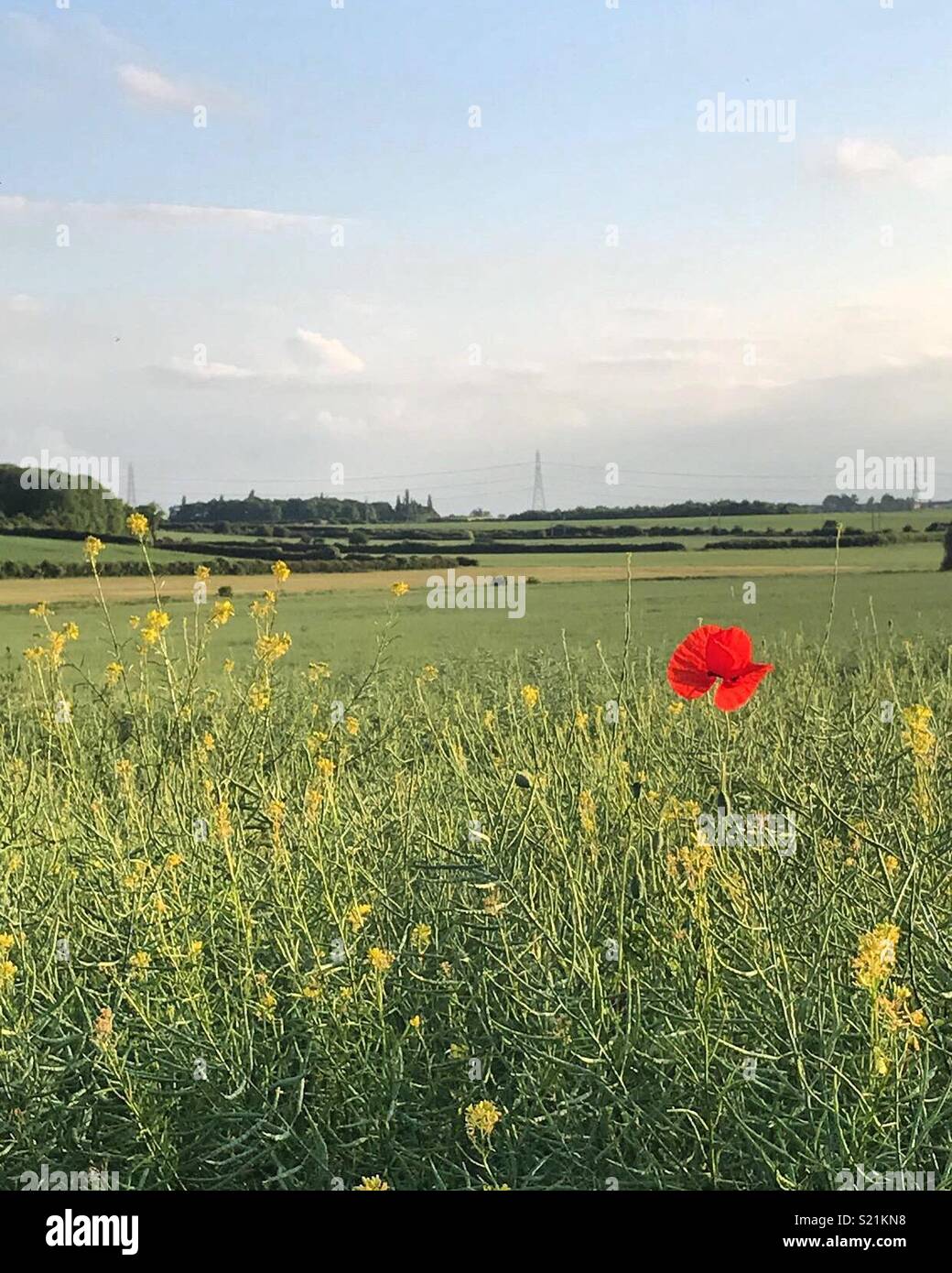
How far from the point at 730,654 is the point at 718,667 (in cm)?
4

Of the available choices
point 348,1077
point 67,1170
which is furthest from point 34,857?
point 348,1077

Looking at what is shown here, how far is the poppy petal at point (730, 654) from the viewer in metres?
2.76

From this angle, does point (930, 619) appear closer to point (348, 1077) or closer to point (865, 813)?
point (865, 813)

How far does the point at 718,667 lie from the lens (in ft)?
9.09

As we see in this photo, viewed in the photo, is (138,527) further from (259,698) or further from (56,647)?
(56,647)

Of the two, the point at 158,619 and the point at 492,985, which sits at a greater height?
the point at 158,619

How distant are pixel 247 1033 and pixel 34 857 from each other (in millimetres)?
1653

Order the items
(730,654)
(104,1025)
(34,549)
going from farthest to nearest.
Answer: (34,549) → (730,654) → (104,1025)

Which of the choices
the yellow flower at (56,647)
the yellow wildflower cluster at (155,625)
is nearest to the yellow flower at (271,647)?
the yellow wildflower cluster at (155,625)

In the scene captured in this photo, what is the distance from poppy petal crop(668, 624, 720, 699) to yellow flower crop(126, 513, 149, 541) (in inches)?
91.8

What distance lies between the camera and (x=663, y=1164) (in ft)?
7.84

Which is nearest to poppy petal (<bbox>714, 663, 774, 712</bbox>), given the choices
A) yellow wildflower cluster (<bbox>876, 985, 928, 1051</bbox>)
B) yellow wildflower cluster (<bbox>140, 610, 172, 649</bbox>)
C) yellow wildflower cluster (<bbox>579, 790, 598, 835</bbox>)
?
yellow wildflower cluster (<bbox>579, 790, 598, 835</bbox>)

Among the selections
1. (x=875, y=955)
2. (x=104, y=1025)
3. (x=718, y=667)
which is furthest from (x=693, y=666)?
(x=104, y=1025)

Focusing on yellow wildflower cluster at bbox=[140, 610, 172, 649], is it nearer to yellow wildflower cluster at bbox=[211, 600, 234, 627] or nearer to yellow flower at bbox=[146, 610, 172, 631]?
yellow flower at bbox=[146, 610, 172, 631]
